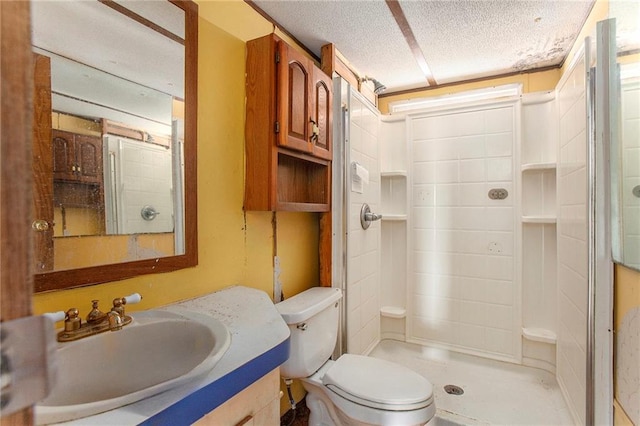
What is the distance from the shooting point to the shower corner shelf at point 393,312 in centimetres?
246

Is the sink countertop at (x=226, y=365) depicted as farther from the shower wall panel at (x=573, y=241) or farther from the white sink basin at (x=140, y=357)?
the shower wall panel at (x=573, y=241)

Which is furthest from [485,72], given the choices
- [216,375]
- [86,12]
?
[216,375]

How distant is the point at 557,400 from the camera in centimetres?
176

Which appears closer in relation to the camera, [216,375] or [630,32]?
[216,375]

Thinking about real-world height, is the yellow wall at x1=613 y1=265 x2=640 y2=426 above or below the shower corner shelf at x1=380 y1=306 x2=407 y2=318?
above

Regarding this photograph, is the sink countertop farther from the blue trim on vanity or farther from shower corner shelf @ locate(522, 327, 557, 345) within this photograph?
shower corner shelf @ locate(522, 327, 557, 345)

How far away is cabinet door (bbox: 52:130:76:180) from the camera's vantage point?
799mm

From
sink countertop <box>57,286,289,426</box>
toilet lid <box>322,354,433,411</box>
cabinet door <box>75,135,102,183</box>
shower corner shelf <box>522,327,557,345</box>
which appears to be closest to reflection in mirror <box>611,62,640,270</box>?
toilet lid <box>322,354,433,411</box>

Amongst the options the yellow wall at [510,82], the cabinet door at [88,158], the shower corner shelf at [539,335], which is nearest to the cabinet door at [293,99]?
the cabinet door at [88,158]

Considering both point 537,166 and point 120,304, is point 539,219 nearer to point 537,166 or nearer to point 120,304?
point 537,166

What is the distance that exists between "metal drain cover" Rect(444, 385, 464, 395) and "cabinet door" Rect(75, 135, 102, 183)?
2060 mm

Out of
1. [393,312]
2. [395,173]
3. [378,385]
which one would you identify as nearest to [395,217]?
[395,173]

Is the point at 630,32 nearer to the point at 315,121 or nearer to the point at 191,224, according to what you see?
the point at 315,121

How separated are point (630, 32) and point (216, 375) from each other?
1.75 m
